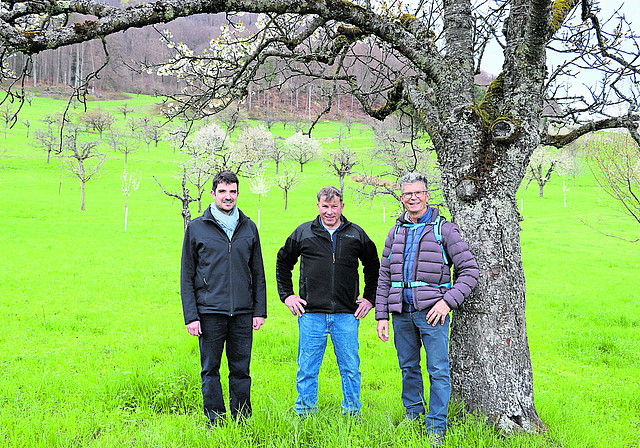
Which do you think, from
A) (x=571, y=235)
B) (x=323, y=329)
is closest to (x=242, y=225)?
(x=323, y=329)

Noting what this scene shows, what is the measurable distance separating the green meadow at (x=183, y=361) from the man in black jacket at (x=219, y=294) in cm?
36

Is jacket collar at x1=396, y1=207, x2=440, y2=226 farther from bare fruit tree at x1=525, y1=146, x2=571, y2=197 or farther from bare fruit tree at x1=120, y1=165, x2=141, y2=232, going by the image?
bare fruit tree at x1=525, y1=146, x2=571, y2=197

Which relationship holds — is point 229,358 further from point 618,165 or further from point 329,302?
point 618,165

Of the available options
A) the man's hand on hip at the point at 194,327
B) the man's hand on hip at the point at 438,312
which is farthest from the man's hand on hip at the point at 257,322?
the man's hand on hip at the point at 438,312

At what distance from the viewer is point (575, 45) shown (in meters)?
4.49

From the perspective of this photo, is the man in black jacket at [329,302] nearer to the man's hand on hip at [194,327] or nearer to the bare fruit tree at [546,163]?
the man's hand on hip at [194,327]

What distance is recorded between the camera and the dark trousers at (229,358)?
356 cm

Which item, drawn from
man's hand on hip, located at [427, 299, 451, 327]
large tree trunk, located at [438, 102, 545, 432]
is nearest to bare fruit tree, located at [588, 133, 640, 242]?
large tree trunk, located at [438, 102, 545, 432]

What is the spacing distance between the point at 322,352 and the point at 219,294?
1.15 m

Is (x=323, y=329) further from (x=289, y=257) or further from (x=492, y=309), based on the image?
(x=492, y=309)

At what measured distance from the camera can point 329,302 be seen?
146 inches

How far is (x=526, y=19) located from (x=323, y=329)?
339cm

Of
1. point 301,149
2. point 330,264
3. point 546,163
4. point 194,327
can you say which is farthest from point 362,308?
point 546,163

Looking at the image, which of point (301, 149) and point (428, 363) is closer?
point (428, 363)
